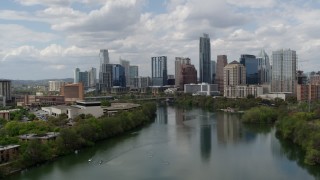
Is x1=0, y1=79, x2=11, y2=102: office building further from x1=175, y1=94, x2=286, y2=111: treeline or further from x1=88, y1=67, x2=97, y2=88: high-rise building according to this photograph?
x1=88, y1=67, x2=97, y2=88: high-rise building

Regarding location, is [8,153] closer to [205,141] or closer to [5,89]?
[205,141]

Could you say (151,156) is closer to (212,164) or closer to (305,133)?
(212,164)

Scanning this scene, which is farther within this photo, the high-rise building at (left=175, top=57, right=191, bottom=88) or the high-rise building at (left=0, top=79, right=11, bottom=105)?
the high-rise building at (left=175, top=57, right=191, bottom=88)

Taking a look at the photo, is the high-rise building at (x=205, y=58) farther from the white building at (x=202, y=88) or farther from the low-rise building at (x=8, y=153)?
the low-rise building at (x=8, y=153)

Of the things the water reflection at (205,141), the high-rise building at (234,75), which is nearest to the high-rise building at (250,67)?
the high-rise building at (234,75)

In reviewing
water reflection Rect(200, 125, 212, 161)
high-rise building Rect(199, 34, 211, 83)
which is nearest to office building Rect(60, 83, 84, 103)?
water reflection Rect(200, 125, 212, 161)
